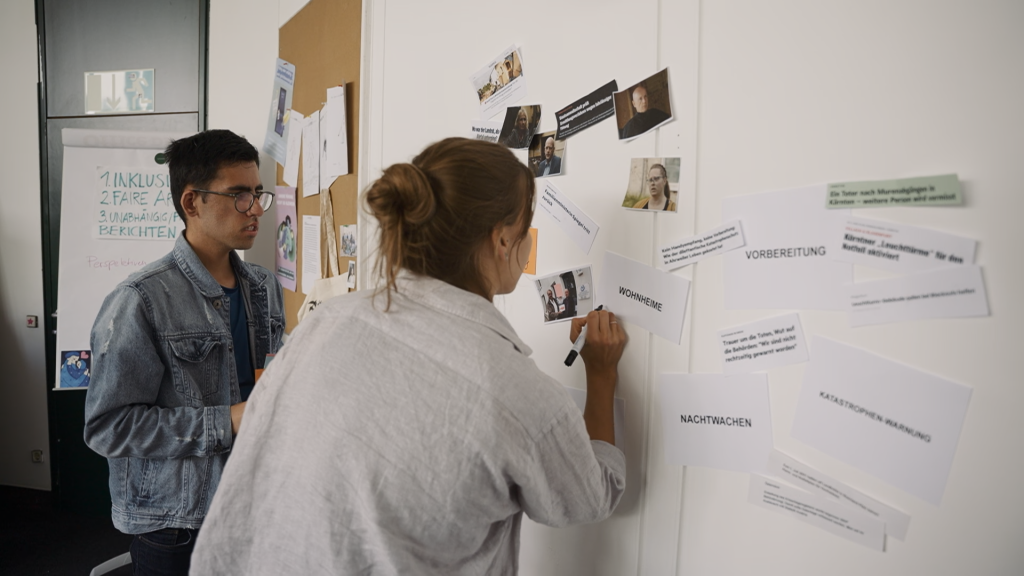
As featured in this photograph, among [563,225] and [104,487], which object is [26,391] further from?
[563,225]

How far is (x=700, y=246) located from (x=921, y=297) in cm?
33

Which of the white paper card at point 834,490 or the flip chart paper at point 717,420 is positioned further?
the flip chart paper at point 717,420

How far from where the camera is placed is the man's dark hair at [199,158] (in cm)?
162

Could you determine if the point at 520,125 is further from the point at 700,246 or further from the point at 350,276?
the point at 350,276

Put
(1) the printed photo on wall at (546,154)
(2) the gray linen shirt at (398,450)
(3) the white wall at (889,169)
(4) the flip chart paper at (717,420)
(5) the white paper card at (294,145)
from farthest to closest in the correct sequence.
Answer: (5) the white paper card at (294,145) → (1) the printed photo on wall at (546,154) → (4) the flip chart paper at (717,420) → (2) the gray linen shirt at (398,450) → (3) the white wall at (889,169)

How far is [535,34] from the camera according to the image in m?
1.30

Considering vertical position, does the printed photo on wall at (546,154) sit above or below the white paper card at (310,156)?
below

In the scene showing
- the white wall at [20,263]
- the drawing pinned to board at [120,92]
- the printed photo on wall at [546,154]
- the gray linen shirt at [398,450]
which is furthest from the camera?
the white wall at [20,263]

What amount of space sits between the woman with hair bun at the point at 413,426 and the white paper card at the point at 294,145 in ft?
5.94

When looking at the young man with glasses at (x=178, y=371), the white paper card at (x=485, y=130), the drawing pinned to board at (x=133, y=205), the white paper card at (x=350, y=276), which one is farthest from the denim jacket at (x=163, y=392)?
the drawing pinned to board at (x=133, y=205)

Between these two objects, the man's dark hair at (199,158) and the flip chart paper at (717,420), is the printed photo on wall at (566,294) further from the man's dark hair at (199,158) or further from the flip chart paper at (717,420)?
the man's dark hair at (199,158)

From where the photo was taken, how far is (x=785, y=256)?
89 centimetres

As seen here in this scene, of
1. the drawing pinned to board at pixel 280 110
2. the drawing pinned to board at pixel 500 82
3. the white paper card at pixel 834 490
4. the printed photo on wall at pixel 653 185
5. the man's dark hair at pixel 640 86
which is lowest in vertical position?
the white paper card at pixel 834 490

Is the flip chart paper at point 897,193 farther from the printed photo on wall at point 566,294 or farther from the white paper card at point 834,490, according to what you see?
the printed photo on wall at point 566,294
